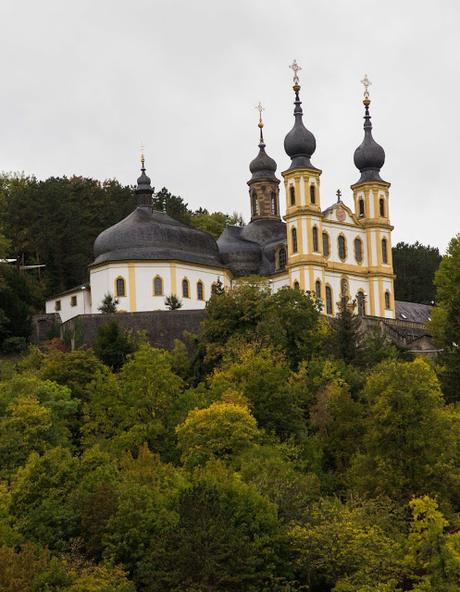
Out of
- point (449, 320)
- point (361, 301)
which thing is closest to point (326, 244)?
point (361, 301)

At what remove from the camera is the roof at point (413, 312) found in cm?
10592

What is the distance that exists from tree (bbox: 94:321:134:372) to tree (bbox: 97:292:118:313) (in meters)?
9.74

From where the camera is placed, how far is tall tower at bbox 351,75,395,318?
102 meters

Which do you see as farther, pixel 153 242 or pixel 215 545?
pixel 153 242

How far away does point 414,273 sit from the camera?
125 metres

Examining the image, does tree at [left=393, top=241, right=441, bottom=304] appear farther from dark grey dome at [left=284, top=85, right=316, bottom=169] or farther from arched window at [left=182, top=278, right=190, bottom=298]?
arched window at [left=182, top=278, right=190, bottom=298]

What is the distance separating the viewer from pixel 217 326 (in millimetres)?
78938

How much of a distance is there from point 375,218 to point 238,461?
139ft

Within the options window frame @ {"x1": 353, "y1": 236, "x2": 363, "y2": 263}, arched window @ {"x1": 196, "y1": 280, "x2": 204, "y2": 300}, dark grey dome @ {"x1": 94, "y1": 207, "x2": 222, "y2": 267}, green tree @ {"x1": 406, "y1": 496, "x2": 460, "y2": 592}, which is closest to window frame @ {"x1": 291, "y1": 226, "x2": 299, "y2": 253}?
dark grey dome @ {"x1": 94, "y1": 207, "x2": 222, "y2": 267}

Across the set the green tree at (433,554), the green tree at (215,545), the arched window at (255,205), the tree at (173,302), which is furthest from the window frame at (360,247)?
the green tree at (433,554)

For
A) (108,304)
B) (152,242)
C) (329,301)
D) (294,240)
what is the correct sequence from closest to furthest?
(108,304), (152,242), (329,301), (294,240)

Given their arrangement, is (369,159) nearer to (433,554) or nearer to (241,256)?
(241,256)

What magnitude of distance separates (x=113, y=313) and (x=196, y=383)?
11.8m

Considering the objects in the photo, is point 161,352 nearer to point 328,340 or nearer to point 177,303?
point 328,340
